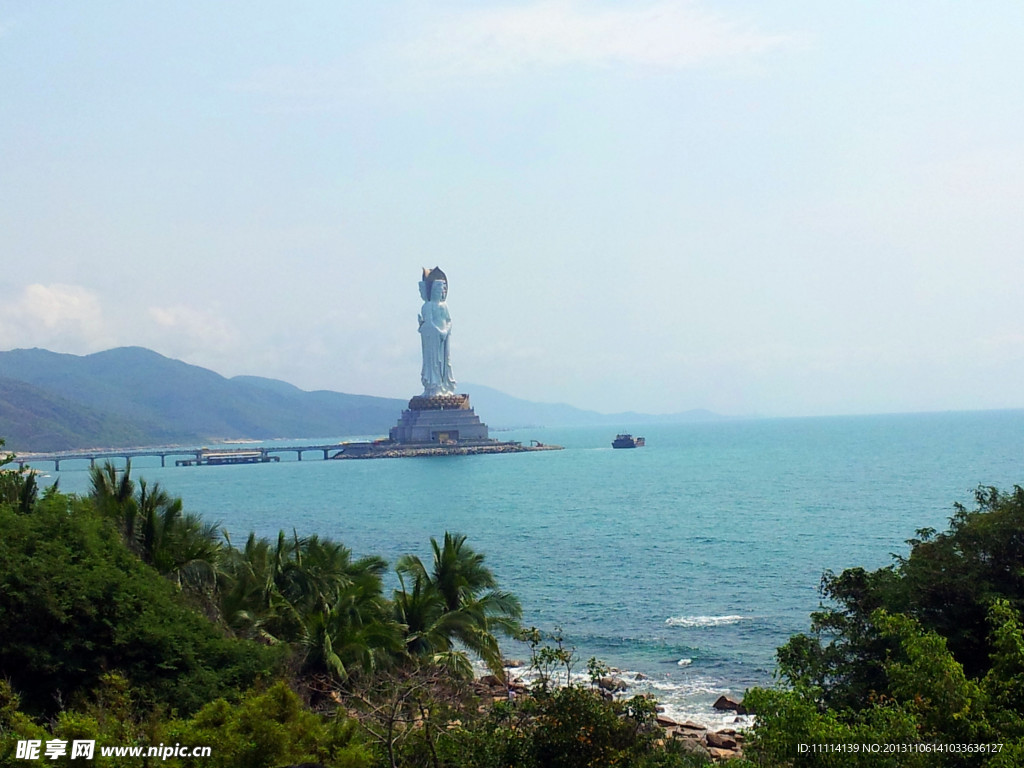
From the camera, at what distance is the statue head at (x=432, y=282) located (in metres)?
117

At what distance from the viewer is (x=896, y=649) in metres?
12.4

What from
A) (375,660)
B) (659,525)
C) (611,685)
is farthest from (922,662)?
(659,525)

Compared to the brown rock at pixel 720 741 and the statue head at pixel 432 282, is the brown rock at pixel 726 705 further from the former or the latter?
the statue head at pixel 432 282

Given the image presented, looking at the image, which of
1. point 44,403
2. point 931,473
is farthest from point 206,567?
point 44,403

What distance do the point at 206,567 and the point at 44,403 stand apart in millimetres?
202233

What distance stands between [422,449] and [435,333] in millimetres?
14331

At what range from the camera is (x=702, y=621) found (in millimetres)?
25656

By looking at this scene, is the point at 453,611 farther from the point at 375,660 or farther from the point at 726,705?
the point at 726,705

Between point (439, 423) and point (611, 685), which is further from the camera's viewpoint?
point (439, 423)

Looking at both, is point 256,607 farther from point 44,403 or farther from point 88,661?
point 44,403

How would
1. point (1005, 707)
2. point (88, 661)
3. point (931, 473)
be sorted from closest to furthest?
point (1005, 707), point (88, 661), point (931, 473)

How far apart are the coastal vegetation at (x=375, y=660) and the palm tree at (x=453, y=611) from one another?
0.13ft

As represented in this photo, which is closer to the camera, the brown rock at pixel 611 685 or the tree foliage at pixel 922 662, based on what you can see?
the tree foliage at pixel 922 662

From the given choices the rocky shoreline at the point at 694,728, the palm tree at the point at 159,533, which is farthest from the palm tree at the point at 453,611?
the palm tree at the point at 159,533
